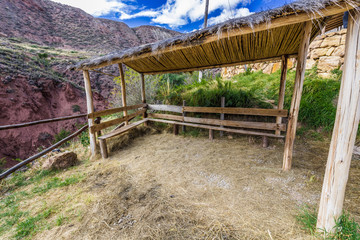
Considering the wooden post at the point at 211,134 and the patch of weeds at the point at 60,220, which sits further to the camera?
the wooden post at the point at 211,134

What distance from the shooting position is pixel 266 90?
17.4 ft

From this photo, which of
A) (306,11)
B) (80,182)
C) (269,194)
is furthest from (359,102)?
(80,182)

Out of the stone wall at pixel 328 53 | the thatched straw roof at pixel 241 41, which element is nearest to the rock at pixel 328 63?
the stone wall at pixel 328 53

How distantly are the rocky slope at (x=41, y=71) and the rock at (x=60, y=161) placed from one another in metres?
3.61

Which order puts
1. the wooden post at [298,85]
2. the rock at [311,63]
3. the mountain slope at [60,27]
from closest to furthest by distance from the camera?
the wooden post at [298,85]
the rock at [311,63]
the mountain slope at [60,27]

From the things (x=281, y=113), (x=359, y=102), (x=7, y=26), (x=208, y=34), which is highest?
(x=7, y=26)

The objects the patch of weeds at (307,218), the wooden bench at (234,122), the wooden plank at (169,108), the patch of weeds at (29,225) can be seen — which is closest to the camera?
the patch of weeds at (307,218)

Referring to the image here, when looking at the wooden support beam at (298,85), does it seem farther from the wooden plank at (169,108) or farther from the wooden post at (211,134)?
the wooden plank at (169,108)

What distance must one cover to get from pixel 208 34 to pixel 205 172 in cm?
233

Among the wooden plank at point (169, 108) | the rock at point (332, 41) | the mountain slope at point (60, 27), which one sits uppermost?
the mountain slope at point (60, 27)

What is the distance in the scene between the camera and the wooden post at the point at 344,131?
49.0 inches

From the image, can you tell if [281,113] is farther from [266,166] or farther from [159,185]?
[159,185]

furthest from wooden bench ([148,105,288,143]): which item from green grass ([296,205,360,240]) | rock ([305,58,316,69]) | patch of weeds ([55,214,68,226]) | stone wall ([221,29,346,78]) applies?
patch of weeds ([55,214,68,226])

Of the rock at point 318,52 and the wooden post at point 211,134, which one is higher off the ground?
the rock at point 318,52
